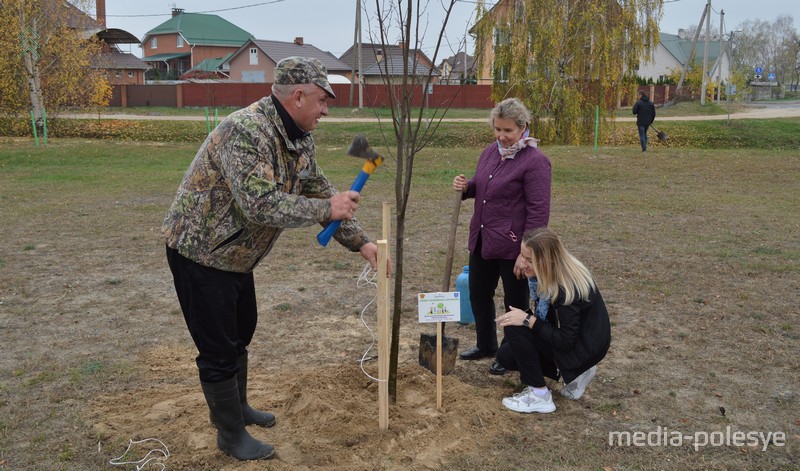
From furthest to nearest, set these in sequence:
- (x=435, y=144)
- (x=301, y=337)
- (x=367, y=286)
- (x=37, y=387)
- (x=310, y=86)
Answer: (x=435, y=144), (x=367, y=286), (x=301, y=337), (x=37, y=387), (x=310, y=86)

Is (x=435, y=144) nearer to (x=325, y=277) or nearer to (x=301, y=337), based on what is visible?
→ (x=325, y=277)

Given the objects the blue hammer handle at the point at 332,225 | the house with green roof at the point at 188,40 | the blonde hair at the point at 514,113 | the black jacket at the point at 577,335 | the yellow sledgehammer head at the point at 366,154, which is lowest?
the black jacket at the point at 577,335

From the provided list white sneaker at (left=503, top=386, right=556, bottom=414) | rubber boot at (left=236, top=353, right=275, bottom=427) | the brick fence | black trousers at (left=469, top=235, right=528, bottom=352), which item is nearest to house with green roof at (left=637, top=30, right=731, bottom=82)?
the brick fence

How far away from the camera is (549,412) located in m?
4.20

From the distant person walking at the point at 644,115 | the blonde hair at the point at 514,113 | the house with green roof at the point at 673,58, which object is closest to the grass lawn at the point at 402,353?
the blonde hair at the point at 514,113

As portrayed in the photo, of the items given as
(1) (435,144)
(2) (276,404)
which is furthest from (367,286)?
(1) (435,144)

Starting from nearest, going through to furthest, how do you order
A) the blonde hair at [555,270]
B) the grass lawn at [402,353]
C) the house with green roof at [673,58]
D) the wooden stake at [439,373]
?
the grass lawn at [402,353] → the blonde hair at [555,270] → the wooden stake at [439,373] → the house with green roof at [673,58]

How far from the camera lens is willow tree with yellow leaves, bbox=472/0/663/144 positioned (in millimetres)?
20797

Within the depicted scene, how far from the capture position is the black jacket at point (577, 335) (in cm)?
411

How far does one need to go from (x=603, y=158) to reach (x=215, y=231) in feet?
54.6

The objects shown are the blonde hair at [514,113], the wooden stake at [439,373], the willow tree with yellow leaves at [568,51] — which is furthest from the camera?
the willow tree with yellow leaves at [568,51]

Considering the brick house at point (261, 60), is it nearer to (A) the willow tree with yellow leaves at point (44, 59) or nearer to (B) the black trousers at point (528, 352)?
(A) the willow tree with yellow leaves at point (44, 59)

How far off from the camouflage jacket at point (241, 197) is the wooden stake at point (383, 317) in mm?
430

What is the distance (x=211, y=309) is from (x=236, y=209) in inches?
19.7
